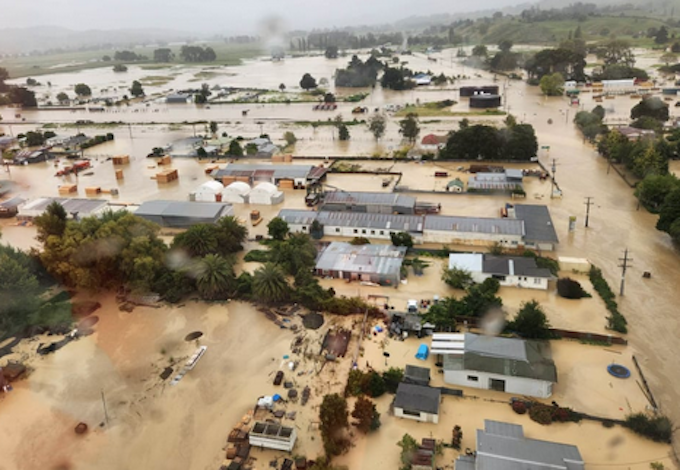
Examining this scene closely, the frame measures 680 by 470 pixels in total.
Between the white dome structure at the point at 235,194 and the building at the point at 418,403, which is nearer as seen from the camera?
the building at the point at 418,403

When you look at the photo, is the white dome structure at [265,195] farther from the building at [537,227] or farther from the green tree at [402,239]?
the building at [537,227]

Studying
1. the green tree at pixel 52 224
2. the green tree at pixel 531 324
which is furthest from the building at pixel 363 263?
the green tree at pixel 52 224

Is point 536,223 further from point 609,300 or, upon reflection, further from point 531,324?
point 531,324

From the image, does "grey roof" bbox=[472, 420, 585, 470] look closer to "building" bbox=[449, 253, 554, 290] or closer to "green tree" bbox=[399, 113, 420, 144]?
"building" bbox=[449, 253, 554, 290]

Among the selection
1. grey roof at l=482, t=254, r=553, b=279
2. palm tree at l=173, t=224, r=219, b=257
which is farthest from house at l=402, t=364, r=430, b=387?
palm tree at l=173, t=224, r=219, b=257

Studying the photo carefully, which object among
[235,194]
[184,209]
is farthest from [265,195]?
[184,209]

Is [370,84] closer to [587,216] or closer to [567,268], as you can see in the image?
[587,216]
